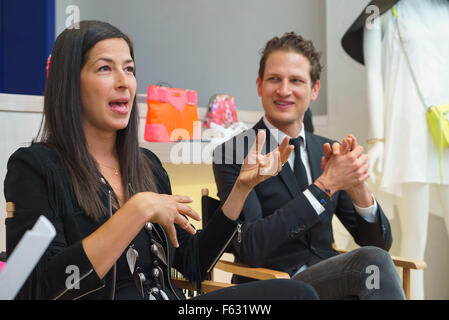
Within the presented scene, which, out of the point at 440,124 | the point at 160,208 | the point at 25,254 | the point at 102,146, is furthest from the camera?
the point at 440,124

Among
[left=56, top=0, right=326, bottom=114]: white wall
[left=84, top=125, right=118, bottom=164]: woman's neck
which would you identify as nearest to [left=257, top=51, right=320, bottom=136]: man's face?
[left=84, top=125, right=118, bottom=164]: woman's neck

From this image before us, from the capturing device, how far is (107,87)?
1.29 m

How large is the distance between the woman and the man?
241mm

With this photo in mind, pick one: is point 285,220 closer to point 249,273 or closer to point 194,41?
point 249,273

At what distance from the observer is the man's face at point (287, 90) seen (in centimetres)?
195

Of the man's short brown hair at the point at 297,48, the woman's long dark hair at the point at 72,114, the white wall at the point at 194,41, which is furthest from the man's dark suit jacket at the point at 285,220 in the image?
the white wall at the point at 194,41

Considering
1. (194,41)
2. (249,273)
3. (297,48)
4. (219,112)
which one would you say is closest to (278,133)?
(297,48)

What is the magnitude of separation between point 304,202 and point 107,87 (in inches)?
29.7

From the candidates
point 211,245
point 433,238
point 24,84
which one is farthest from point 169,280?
point 24,84

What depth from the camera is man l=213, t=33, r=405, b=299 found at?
4.63ft

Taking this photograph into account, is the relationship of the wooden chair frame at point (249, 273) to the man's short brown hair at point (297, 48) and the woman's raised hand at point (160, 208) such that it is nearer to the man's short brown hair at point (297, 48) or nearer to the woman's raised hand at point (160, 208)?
the woman's raised hand at point (160, 208)

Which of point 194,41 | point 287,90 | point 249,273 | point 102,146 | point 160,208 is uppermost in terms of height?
point 194,41

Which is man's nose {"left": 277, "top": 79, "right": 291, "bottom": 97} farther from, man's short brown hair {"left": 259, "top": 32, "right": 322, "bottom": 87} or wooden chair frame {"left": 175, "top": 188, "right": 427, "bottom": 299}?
wooden chair frame {"left": 175, "top": 188, "right": 427, "bottom": 299}

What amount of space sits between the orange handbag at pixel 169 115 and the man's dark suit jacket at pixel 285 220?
82cm
